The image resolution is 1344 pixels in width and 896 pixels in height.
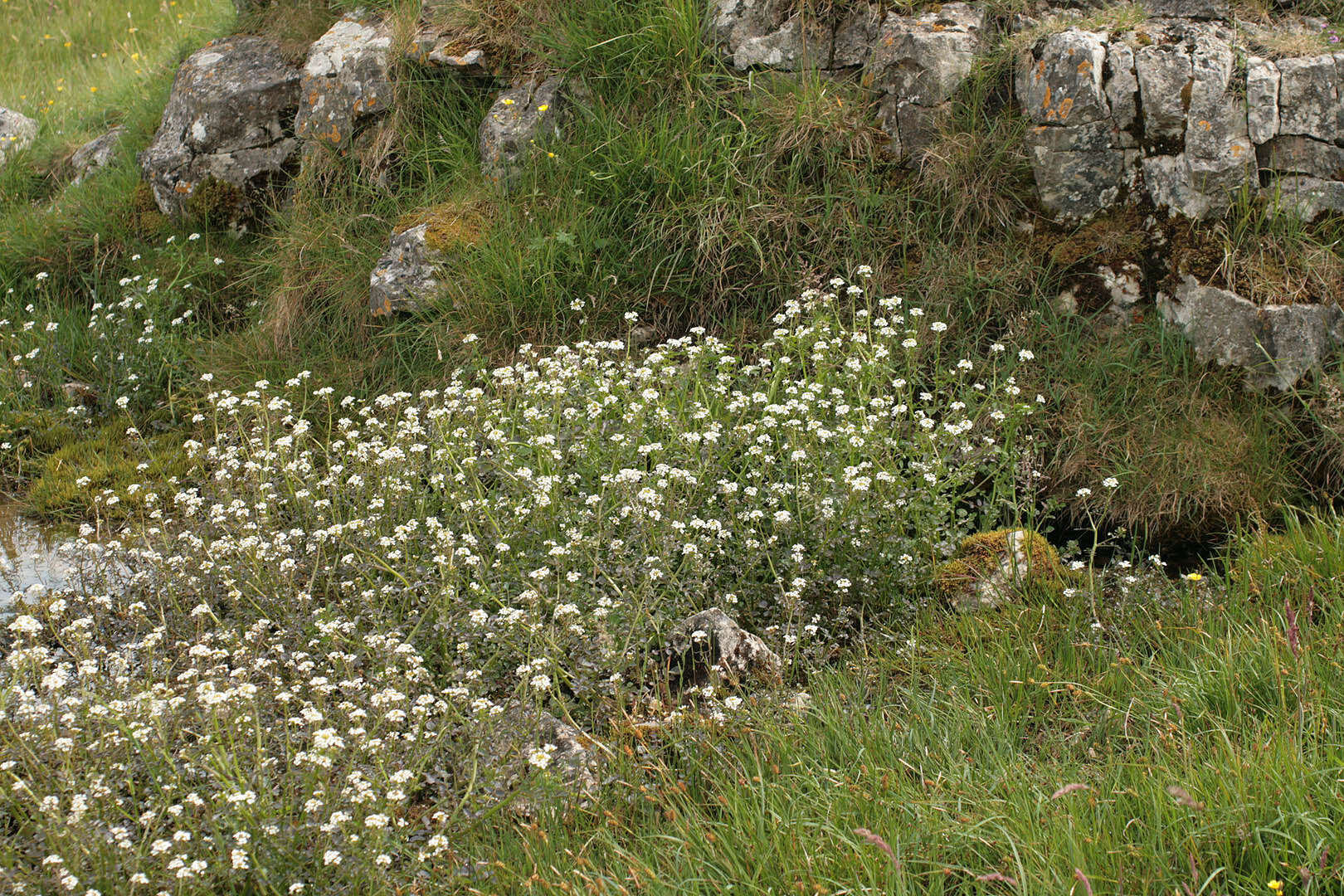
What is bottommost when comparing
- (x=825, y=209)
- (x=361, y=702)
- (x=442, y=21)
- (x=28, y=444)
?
(x=28, y=444)

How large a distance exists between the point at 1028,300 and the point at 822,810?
12.1 feet

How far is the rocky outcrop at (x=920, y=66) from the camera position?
616cm

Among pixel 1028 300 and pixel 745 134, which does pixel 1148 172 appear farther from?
pixel 745 134

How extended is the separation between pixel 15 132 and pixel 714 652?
9.35 meters

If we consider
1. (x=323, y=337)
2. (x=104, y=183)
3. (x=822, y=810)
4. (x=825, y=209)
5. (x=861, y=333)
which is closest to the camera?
(x=822, y=810)

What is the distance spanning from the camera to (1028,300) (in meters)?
5.86

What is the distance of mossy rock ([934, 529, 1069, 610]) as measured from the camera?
4.40 m

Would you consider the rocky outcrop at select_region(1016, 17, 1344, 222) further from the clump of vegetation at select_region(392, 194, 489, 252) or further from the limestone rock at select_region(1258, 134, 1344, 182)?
the clump of vegetation at select_region(392, 194, 489, 252)

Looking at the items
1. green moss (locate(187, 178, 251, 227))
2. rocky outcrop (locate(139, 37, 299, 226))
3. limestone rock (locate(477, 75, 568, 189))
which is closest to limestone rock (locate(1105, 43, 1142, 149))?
limestone rock (locate(477, 75, 568, 189))

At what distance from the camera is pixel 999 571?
448 cm

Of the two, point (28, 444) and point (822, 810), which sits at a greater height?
point (822, 810)

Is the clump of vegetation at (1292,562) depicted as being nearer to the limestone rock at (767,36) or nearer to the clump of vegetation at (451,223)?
the limestone rock at (767,36)

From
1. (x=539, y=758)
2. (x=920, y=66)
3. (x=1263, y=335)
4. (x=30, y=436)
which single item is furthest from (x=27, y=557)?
(x=1263, y=335)

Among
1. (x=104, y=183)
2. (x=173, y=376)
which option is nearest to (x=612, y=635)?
(x=173, y=376)
